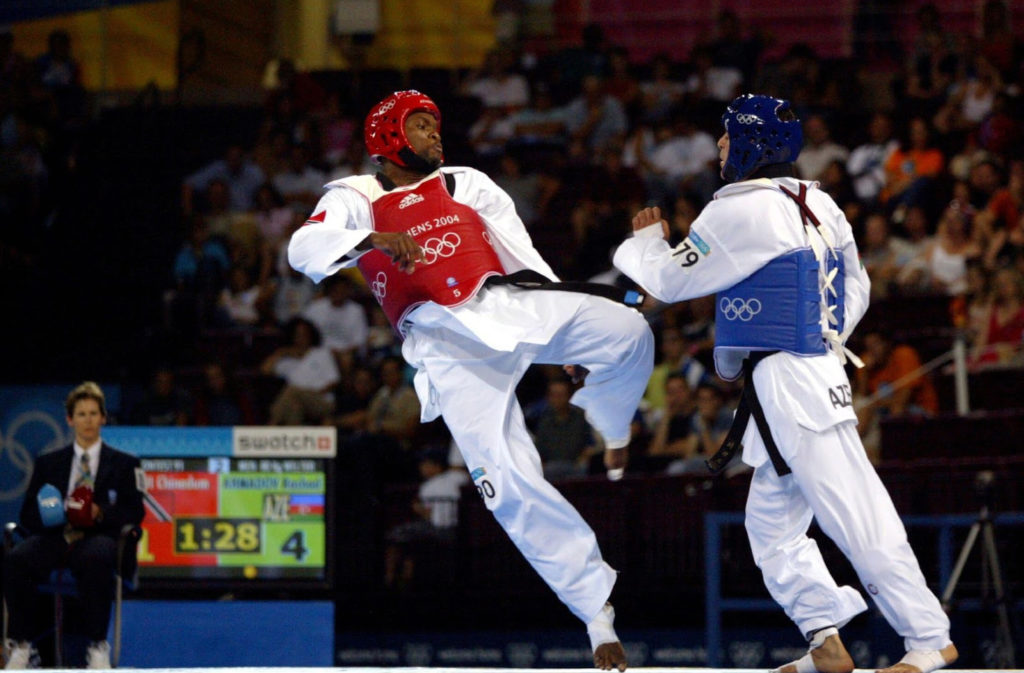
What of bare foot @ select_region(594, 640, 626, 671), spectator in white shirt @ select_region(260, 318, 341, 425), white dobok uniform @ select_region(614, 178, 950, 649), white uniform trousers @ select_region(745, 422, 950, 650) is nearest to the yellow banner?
spectator in white shirt @ select_region(260, 318, 341, 425)

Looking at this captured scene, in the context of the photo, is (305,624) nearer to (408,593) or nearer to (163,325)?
(408,593)

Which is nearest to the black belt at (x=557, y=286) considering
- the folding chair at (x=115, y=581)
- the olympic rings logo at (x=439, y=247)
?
the olympic rings logo at (x=439, y=247)

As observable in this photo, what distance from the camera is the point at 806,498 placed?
201 inches

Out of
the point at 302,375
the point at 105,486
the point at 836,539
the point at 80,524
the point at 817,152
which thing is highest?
the point at 817,152

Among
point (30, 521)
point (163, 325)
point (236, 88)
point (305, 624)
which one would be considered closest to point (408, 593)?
point (305, 624)

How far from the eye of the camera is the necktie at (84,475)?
7.77 m

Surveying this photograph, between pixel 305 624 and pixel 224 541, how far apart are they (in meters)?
0.72

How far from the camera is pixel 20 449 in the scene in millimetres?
10164

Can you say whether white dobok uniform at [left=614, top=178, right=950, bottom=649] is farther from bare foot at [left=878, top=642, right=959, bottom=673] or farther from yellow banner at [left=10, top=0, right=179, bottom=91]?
yellow banner at [left=10, top=0, right=179, bottom=91]

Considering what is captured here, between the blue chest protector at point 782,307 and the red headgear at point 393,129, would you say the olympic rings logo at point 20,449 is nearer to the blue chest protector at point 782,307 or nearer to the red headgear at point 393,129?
the red headgear at point 393,129

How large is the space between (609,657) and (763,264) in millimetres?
1614

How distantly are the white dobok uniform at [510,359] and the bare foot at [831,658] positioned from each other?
898mm

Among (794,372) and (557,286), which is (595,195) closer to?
(557,286)

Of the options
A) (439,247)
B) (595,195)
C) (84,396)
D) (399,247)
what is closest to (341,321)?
(595,195)
